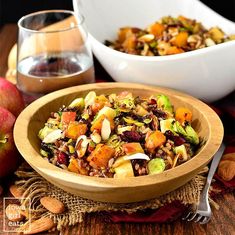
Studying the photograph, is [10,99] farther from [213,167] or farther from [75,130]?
[213,167]

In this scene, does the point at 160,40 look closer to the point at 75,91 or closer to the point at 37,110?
the point at 75,91

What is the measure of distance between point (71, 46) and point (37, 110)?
35 centimetres

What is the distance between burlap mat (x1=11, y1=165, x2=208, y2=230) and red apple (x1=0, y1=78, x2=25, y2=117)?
10.3 inches

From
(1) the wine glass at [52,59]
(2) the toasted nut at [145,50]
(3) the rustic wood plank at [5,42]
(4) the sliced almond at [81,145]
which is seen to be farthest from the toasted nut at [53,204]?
(3) the rustic wood plank at [5,42]

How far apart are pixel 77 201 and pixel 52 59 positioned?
0.62 meters

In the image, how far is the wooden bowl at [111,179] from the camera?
4.41 ft

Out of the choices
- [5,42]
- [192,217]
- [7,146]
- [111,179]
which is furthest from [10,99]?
[5,42]

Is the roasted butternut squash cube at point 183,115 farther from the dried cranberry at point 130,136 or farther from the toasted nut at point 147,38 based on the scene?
the toasted nut at point 147,38

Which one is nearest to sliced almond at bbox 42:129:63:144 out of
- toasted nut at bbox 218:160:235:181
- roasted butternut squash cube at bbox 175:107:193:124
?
roasted butternut squash cube at bbox 175:107:193:124

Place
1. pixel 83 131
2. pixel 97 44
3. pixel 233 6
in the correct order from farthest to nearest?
pixel 233 6
pixel 97 44
pixel 83 131

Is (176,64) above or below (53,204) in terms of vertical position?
above

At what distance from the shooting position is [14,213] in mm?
1472

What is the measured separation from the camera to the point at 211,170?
160cm

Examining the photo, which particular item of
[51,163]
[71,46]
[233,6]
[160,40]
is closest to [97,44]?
[71,46]
